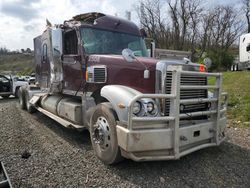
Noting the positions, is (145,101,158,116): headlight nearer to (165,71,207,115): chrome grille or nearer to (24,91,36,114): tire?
(165,71,207,115): chrome grille

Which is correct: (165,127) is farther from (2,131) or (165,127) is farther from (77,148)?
(2,131)

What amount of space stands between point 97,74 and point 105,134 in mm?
1322

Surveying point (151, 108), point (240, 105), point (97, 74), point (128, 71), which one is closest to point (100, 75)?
point (97, 74)

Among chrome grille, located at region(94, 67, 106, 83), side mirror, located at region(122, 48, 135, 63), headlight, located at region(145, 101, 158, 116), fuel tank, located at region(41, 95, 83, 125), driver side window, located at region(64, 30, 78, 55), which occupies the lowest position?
fuel tank, located at region(41, 95, 83, 125)

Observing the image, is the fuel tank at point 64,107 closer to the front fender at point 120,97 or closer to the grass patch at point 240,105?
the front fender at point 120,97

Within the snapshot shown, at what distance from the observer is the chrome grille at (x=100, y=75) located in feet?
15.6

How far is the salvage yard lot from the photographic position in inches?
140

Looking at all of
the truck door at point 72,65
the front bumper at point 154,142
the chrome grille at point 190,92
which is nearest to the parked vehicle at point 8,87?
the truck door at point 72,65

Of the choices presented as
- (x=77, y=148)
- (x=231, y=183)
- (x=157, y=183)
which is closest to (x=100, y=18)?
(x=77, y=148)

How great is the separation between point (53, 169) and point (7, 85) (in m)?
13.0

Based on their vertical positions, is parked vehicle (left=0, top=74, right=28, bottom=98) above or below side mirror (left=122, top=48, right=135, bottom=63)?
below

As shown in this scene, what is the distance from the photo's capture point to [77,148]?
4.93m

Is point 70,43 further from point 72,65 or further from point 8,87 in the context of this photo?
point 8,87

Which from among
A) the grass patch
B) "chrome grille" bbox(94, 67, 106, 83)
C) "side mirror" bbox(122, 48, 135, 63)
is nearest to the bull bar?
"side mirror" bbox(122, 48, 135, 63)
